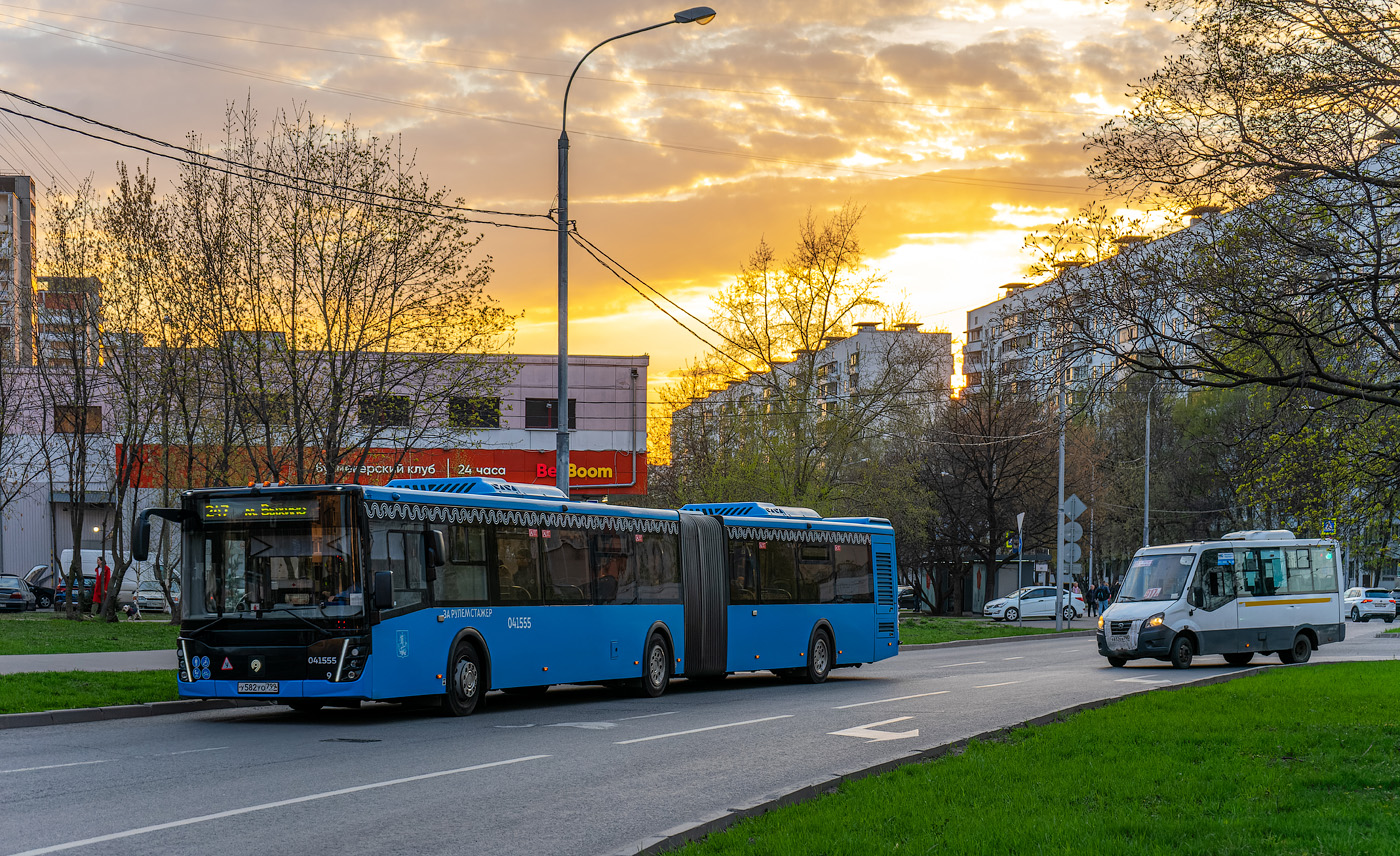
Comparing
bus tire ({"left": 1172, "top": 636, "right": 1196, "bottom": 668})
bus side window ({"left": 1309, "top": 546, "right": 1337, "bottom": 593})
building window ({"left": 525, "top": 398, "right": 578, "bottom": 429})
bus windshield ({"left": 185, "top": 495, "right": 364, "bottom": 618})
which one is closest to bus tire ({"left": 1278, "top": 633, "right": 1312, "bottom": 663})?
bus side window ({"left": 1309, "top": 546, "right": 1337, "bottom": 593})

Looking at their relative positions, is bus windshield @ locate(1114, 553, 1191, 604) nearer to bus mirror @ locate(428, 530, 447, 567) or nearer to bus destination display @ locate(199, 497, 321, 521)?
bus mirror @ locate(428, 530, 447, 567)

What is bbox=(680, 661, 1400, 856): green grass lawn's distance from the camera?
781 cm

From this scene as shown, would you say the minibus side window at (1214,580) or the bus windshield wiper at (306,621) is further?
the minibus side window at (1214,580)

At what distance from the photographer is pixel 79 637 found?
94.4 ft

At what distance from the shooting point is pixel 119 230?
32.0m

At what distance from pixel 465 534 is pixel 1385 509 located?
11.3m

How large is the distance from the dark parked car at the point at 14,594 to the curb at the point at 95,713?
38.6 metres

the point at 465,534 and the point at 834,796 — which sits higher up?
the point at 465,534

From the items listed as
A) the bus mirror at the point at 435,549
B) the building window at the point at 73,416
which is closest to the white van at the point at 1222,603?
the bus mirror at the point at 435,549

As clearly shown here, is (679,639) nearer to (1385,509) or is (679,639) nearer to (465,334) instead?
(465,334)

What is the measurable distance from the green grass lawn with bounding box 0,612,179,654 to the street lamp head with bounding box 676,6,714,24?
1450cm

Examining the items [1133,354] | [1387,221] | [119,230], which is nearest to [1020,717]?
[1133,354]

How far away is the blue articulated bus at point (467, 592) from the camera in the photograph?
16.2 meters

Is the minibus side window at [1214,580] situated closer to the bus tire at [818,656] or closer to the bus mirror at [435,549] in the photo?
the bus tire at [818,656]
